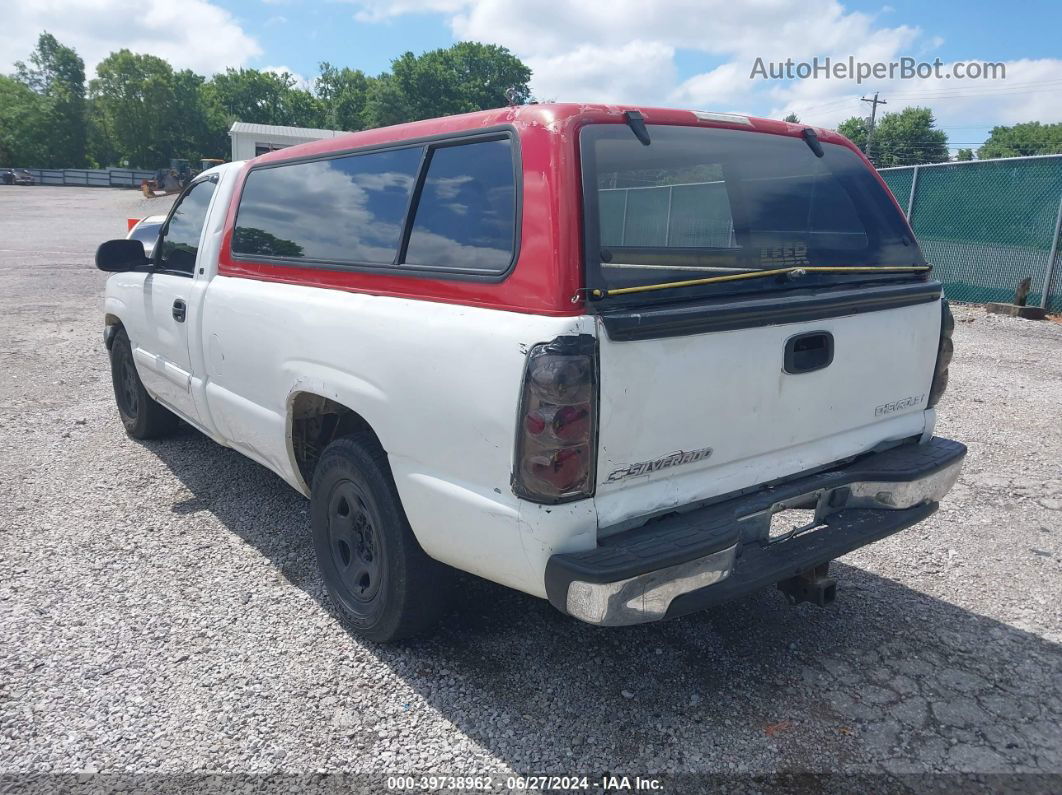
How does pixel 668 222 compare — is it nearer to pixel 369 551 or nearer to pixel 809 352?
pixel 809 352

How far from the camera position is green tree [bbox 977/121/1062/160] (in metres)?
81.1

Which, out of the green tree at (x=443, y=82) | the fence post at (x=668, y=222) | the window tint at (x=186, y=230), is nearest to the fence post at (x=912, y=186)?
the fence post at (x=668, y=222)

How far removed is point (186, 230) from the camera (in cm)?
450

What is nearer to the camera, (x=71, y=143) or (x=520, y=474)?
(x=520, y=474)

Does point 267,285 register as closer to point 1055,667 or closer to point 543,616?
point 543,616

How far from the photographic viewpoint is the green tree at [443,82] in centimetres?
7625

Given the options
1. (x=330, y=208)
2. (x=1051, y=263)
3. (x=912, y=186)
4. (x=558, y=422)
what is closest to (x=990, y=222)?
(x=1051, y=263)

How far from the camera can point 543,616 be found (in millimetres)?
3396

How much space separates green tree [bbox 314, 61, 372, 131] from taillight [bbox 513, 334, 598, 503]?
83159 millimetres

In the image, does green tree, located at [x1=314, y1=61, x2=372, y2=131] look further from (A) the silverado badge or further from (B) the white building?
(A) the silverado badge

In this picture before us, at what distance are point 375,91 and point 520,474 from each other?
8492cm

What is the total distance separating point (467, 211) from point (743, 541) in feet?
4.76

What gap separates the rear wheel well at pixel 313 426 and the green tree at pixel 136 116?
293 feet

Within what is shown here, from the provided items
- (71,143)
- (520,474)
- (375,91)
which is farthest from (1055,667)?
(71,143)
